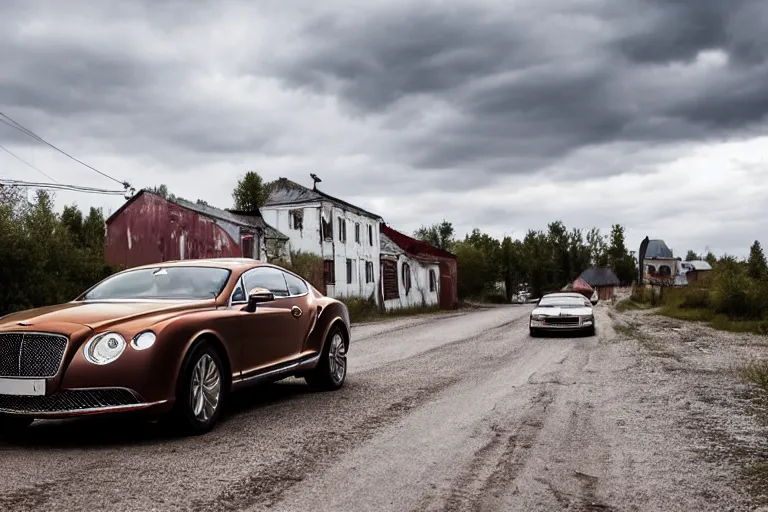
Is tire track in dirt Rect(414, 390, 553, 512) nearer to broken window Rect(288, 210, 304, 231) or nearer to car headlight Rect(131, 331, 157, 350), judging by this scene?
car headlight Rect(131, 331, 157, 350)

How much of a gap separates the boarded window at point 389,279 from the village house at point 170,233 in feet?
47.1

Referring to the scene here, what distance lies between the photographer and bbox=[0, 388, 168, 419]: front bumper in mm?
5801

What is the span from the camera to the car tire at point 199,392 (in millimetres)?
6164

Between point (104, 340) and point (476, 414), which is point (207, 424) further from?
point (476, 414)

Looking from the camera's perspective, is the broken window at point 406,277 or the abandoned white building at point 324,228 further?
the broken window at point 406,277

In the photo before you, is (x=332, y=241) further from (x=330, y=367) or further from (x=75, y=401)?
(x=75, y=401)

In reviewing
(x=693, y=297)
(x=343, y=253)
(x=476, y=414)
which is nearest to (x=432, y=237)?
(x=343, y=253)

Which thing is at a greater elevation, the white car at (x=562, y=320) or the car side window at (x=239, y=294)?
the car side window at (x=239, y=294)

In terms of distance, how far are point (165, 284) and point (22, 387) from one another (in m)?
1.87

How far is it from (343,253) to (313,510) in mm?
41706

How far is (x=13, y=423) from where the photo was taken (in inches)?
263

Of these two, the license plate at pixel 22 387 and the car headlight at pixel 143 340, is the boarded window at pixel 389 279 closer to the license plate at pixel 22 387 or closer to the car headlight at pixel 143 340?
the car headlight at pixel 143 340

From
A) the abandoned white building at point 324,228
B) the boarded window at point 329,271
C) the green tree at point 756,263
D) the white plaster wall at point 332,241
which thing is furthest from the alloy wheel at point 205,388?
the boarded window at point 329,271

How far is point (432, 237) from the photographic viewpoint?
127 meters
